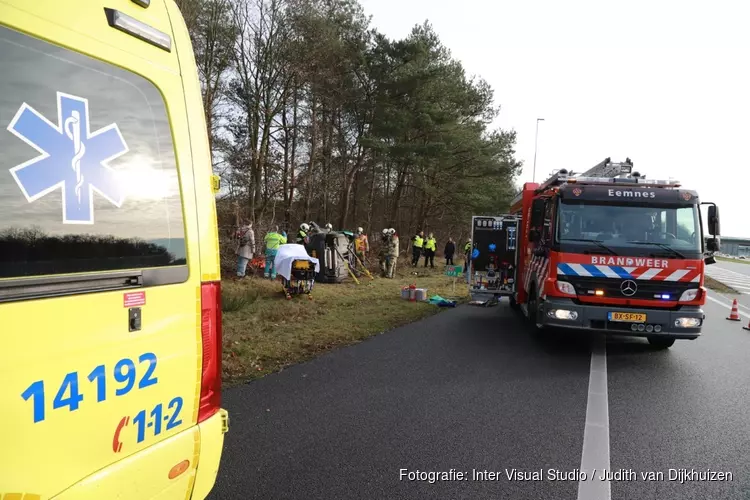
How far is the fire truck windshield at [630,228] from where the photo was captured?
672 cm

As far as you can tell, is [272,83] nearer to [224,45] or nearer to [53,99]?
[224,45]

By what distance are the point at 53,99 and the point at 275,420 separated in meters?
3.43

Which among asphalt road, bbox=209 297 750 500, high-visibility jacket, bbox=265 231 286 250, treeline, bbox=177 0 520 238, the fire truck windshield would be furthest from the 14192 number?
treeline, bbox=177 0 520 238

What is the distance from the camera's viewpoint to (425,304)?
1196 centimetres

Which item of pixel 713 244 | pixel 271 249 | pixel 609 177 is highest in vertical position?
pixel 609 177

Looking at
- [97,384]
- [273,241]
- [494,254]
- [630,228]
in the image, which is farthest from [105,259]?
[273,241]

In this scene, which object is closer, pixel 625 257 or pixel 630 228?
pixel 625 257

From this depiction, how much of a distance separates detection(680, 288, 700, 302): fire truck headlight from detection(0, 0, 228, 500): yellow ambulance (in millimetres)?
6564

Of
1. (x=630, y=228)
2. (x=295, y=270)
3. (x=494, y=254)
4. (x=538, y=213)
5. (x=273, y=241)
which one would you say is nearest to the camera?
(x=630, y=228)

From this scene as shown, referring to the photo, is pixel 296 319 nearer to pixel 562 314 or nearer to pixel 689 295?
pixel 562 314

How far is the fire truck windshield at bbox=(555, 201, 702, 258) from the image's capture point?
6.72 metres

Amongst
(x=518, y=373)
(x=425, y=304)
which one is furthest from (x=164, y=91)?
(x=425, y=304)

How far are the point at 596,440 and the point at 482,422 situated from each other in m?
0.95

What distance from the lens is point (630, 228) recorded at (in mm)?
6910
